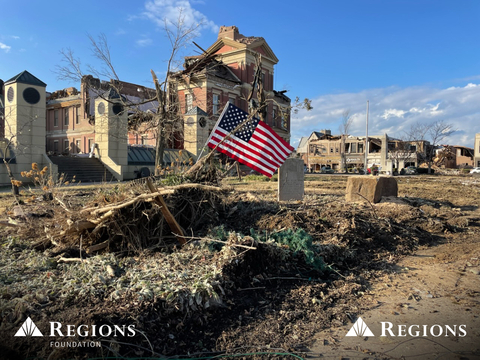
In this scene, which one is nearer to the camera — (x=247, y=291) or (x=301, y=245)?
(x=247, y=291)

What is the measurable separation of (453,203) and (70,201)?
13072 mm

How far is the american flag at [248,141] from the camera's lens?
8.16 m

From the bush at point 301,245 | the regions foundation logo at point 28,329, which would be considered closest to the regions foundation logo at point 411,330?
the bush at point 301,245

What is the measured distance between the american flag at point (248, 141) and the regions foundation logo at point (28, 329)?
5.55m

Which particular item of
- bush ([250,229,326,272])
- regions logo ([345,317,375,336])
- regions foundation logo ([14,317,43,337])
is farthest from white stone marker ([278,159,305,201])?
regions foundation logo ([14,317,43,337])

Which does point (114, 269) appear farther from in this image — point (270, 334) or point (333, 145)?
point (333, 145)

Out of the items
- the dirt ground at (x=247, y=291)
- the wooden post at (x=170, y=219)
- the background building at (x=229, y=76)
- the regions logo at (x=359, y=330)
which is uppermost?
the background building at (x=229, y=76)

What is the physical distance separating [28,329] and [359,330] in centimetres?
318

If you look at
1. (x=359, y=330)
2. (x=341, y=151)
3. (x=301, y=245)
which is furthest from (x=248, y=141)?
(x=341, y=151)

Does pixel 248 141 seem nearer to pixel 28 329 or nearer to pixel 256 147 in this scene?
pixel 256 147

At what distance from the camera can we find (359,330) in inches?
134

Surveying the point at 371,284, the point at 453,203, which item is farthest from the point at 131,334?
the point at 453,203

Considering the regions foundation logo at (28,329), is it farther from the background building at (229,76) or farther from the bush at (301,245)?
the background building at (229,76)

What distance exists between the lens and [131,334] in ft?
9.83
